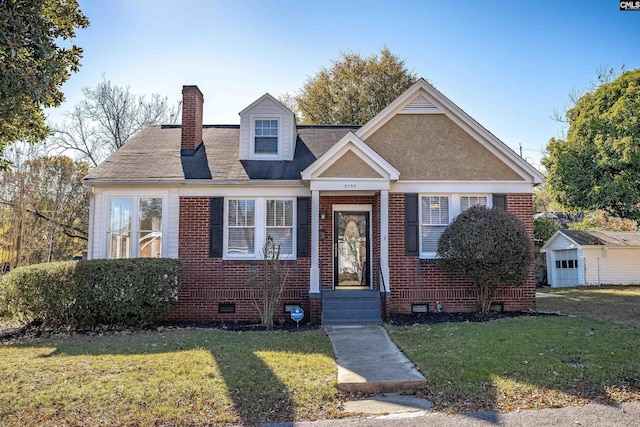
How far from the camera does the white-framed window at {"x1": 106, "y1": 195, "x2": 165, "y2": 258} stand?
38.1 feet

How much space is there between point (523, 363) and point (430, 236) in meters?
5.48

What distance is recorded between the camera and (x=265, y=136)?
12.8 meters

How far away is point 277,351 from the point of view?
24.6 feet

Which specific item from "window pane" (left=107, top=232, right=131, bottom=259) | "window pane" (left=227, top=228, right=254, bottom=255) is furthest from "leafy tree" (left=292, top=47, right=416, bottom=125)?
"window pane" (left=107, top=232, right=131, bottom=259)

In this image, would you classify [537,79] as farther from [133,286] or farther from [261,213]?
[133,286]

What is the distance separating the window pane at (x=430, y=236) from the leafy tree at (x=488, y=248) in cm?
59

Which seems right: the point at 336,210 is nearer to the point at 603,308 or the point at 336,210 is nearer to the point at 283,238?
the point at 283,238

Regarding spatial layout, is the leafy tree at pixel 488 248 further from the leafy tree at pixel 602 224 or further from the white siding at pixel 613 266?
the leafy tree at pixel 602 224

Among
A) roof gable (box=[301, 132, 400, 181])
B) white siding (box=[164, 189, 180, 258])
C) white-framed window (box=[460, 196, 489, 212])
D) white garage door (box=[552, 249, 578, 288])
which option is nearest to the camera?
roof gable (box=[301, 132, 400, 181])

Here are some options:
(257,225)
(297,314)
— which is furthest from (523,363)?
(257,225)

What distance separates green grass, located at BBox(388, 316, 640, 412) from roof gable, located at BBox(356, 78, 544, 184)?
168 inches

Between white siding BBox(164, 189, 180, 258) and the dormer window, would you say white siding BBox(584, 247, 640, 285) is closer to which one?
the dormer window

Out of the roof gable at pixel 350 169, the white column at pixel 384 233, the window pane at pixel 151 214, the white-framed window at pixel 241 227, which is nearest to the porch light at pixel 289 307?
the white-framed window at pixel 241 227

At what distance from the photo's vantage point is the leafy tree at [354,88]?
2877 cm
